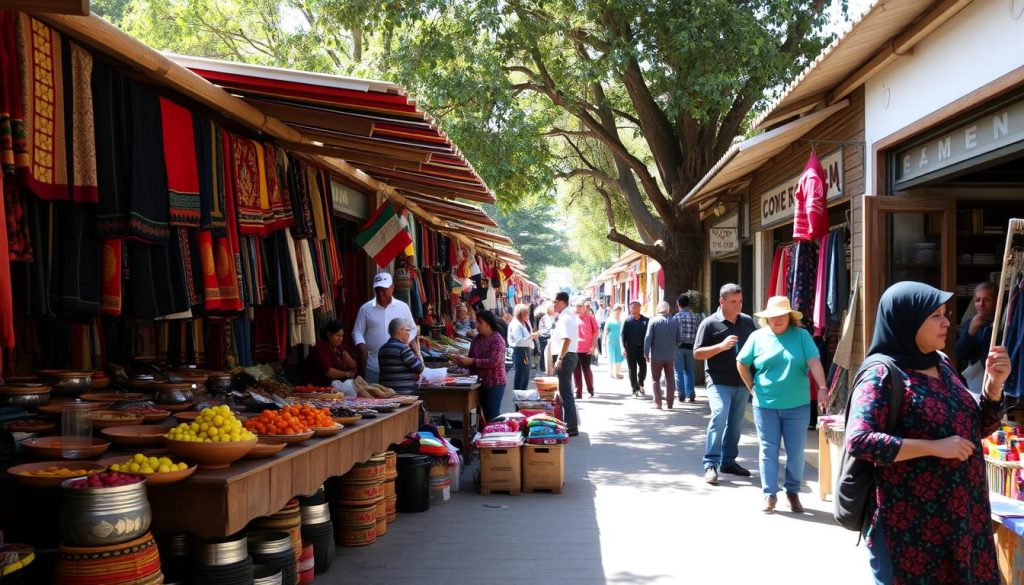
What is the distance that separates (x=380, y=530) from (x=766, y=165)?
29.5 feet

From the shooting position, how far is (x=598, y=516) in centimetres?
751

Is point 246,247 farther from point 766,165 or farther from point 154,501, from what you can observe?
point 766,165

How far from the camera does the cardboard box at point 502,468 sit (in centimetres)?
844

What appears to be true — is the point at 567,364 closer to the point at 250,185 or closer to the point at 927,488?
the point at 250,185

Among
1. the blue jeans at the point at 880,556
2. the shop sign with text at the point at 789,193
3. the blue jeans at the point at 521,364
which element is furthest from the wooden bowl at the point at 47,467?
the blue jeans at the point at 521,364

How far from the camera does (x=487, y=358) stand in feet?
33.8

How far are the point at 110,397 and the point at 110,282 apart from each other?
770 mm

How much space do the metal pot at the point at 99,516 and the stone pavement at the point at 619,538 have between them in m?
2.13

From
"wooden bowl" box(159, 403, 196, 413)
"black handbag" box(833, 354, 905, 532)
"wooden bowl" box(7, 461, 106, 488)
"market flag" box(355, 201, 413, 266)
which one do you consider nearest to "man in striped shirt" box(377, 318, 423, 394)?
"market flag" box(355, 201, 413, 266)

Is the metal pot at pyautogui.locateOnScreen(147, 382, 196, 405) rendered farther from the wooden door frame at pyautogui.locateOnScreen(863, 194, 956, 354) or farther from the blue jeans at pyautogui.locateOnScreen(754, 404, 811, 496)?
the wooden door frame at pyautogui.locateOnScreen(863, 194, 956, 354)

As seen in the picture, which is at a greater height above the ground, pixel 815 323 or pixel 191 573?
pixel 815 323

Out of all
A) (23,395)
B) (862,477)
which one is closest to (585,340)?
(23,395)

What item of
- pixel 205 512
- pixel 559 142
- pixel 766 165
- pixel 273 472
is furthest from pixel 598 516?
pixel 559 142

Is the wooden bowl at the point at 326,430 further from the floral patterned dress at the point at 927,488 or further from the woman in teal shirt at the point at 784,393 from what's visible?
the woman in teal shirt at the point at 784,393
